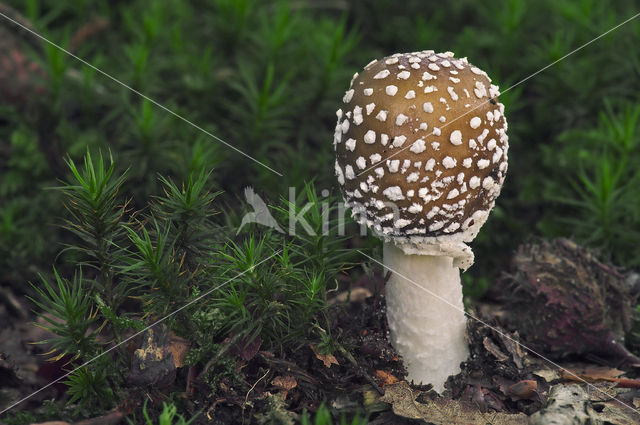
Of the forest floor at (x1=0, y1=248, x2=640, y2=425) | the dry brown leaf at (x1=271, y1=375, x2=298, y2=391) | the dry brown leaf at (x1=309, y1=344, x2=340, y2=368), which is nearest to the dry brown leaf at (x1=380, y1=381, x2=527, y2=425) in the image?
the forest floor at (x1=0, y1=248, x2=640, y2=425)

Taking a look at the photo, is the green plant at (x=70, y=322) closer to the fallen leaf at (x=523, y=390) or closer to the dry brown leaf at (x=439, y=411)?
the dry brown leaf at (x=439, y=411)

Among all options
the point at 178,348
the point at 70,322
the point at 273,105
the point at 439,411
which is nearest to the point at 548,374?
the point at 439,411

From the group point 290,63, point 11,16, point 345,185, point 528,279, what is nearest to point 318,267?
point 345,185

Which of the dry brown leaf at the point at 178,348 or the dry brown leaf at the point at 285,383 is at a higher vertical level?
the dry brown leaf at the point at 178,348

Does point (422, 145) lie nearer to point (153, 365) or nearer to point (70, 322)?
point (153, 365)

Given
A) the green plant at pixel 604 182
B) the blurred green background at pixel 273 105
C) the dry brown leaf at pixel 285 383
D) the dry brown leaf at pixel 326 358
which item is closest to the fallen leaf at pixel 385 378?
the dry brown leaf at pixel 326 358

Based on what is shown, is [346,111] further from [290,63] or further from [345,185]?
[290,63]
